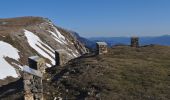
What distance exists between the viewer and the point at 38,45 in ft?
358

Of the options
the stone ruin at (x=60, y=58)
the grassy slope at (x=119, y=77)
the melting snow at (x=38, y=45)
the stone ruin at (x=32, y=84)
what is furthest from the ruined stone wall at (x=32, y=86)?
→ the melting snow at (x=38, y=45)

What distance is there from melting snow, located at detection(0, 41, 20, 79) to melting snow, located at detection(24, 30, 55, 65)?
804 centimetres

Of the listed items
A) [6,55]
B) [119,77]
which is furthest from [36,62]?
[6,55]

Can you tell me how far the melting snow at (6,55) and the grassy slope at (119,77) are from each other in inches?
1405

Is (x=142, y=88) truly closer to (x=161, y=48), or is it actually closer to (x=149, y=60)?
(x=149, y=60)

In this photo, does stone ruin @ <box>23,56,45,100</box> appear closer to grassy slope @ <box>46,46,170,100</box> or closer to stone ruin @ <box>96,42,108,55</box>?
grassy slope @ <box>46,46,170,100</box>

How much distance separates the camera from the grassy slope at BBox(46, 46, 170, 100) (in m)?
32.3

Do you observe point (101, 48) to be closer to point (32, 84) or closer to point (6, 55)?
point (32, 84)

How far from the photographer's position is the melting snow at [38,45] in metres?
102

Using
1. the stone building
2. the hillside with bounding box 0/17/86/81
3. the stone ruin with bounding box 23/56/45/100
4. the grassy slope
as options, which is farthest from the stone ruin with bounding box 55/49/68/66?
the hillside with bounding box 0/17/86/81

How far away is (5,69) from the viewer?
262 feet

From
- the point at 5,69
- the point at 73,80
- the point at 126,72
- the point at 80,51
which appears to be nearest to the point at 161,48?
the point at 126,72

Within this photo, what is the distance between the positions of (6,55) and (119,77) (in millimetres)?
56866

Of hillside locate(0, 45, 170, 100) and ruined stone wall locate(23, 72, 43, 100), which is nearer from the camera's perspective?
Result: ruined stone wall locate(23, 72, 43, 100)
